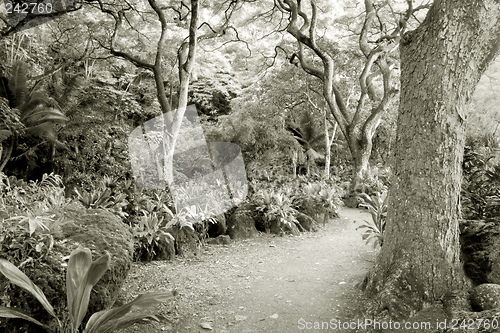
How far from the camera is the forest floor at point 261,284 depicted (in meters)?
3.32

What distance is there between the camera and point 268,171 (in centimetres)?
1246

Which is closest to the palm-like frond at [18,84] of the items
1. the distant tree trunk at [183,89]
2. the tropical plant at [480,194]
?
the distant tree trunk at [183,89]

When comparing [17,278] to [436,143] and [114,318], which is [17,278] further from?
[436,143]

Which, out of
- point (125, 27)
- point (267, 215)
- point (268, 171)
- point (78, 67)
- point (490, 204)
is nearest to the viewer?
point (490, 204)

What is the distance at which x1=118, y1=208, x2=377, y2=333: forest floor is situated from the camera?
3.32m

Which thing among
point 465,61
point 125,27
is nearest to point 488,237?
point 465,61

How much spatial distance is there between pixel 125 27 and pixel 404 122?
8670 mm

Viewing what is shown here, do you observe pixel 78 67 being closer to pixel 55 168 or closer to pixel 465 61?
pixel 55 168

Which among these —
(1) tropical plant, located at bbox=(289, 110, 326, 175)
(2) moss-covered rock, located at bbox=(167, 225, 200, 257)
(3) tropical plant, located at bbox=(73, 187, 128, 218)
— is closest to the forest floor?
(2) moss-covered rock, located at bbox=(167, 225, 200, 257)

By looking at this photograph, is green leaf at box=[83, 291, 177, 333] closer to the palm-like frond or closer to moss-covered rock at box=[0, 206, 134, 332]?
moss-covered rock at box=[0, 206, 134, 332]

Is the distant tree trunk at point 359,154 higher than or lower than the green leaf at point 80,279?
higher

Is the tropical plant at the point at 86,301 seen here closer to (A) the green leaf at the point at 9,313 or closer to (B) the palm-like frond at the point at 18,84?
(A) the green leaf at the point at 9,313

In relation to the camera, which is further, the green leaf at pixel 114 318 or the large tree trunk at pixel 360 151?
the large tree trunk at pixel 360 151

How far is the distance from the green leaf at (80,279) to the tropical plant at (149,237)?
257 centimetres
